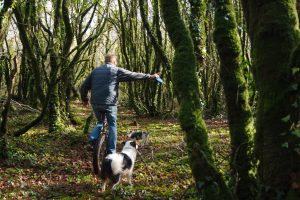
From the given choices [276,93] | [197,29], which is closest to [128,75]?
[197,29]

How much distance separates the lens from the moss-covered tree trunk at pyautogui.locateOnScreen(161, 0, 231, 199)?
14.5 feet

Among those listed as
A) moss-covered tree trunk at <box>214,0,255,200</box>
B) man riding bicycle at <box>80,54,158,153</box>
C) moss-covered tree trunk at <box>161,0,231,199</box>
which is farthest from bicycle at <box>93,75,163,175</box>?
moss-covered tree trunk at <box>214,0,255,200</box>

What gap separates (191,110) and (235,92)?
58 centimetres

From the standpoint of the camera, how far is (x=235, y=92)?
4746mm

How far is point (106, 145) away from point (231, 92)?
4177 millimetres

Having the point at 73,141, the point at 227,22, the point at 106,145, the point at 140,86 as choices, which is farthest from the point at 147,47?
the point at 227,22

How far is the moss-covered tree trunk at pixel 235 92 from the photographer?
15.4 ft

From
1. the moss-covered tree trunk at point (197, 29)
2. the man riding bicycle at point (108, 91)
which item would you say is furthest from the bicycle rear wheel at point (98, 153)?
the moss-covered tree trunk at point (197, 29)

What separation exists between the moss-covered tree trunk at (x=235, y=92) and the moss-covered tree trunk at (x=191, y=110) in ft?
1.18

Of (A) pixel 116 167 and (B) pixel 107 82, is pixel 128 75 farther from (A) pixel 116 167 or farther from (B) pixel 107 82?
(A) pixel 116 167

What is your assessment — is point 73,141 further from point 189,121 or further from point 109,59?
point 189,121

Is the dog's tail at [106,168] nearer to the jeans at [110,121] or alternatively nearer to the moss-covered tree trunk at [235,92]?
the jeans at [110,121]

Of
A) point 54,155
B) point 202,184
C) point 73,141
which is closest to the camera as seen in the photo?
point 202,184

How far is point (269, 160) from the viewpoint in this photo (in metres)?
3.88
